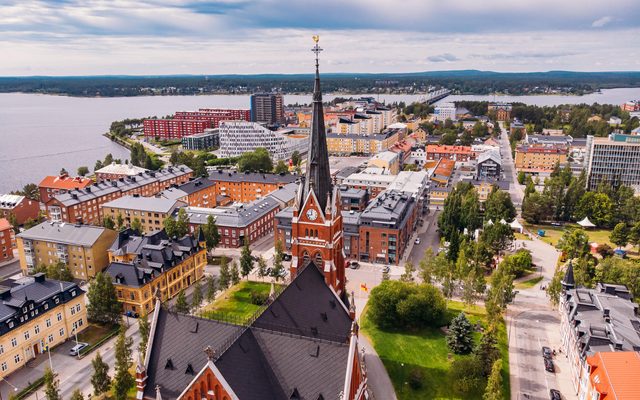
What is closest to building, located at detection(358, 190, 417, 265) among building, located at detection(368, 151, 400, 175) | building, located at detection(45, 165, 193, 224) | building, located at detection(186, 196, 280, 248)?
building, located at detection(186, 196, 280, 248)

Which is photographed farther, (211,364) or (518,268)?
(518,268)

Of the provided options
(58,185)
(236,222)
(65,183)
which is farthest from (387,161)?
(58,185)

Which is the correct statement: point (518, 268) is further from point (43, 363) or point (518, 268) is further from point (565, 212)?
point (43, 363)

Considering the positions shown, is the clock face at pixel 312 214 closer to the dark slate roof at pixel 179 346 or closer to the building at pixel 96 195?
the dark slate roof at pixel 179 346

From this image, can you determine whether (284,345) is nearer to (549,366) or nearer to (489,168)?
(549,366)

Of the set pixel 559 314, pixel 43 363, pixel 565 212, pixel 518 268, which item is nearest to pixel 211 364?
pixel 43 363

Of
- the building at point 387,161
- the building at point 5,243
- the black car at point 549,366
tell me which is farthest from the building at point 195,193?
the black car at point 549,366
